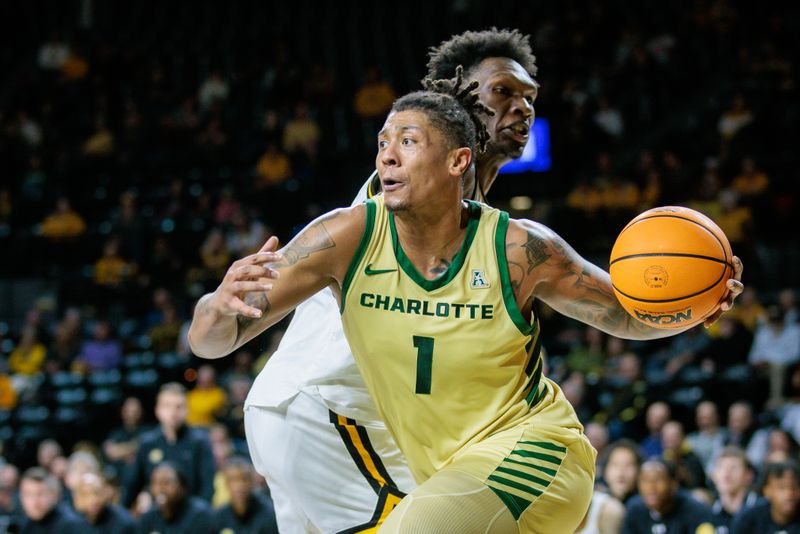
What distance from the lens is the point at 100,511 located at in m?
8.28

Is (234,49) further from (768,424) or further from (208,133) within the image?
(768,424)

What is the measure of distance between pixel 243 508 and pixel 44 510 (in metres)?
1.56

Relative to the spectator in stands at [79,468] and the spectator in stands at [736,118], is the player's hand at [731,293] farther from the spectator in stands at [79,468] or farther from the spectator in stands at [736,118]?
the spectator in stands at [736,118]

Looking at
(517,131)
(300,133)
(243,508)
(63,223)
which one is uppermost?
(517,131)

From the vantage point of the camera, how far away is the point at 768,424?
9.42m

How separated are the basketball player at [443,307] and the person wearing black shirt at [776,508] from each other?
3431 millimetres

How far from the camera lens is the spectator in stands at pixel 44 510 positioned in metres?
8.31

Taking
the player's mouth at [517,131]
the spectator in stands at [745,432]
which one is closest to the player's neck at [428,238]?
the player's mouth at [517,131]

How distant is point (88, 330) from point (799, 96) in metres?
8.50

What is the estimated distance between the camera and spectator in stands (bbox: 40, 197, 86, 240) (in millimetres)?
13859

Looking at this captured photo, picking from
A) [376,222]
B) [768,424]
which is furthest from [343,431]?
[768,424]

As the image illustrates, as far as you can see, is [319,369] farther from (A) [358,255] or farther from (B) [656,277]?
(B) [656,277]

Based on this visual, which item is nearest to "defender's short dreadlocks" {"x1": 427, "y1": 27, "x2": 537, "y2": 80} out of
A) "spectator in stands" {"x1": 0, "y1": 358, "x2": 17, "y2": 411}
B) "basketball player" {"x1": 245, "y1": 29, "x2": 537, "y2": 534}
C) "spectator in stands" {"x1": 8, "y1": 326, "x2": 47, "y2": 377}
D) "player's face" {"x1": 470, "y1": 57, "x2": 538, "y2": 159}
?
"player's face" {"x1": 470, "y1": 57, "x2": 538, "y2": 159}

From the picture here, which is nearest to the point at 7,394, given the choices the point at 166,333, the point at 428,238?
the point at 166,333
